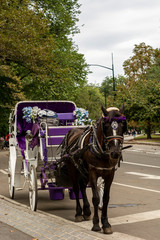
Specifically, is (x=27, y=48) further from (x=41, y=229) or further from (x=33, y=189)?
(x=41, y=229)

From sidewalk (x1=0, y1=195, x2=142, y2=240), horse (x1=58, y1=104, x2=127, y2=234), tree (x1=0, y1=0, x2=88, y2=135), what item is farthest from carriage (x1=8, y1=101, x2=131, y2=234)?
tree (x1=0, y1=0, x2=88, y2=135)

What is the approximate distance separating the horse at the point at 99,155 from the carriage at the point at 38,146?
3.17 feet

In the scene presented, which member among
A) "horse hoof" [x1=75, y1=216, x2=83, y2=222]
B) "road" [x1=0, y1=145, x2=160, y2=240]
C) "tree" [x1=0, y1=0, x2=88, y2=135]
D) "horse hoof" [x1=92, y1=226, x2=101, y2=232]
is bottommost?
"road" [x1=0, y1=145, x2=160, y2=240]

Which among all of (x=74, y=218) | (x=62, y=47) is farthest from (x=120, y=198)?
(x=62, y=47)

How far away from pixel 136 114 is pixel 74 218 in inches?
998

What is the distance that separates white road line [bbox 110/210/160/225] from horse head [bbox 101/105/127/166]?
1.67 meters

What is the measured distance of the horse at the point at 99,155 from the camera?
19.2 feet

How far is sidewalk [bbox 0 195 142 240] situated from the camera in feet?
19.0

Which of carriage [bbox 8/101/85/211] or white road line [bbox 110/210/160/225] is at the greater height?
carriage [bbox 8/101/85/211]

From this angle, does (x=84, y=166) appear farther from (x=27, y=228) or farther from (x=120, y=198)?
(x=120, y=198)

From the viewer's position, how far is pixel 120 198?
385 inches

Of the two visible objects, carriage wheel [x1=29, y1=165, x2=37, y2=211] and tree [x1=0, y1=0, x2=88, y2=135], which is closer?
carriage wheel [x1=29, y1=165, x2=37, y2=211]

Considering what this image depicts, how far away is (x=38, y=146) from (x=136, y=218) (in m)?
2.73

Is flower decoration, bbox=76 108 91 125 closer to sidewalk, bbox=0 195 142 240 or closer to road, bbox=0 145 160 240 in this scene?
road, bbox=0 145 160 240
